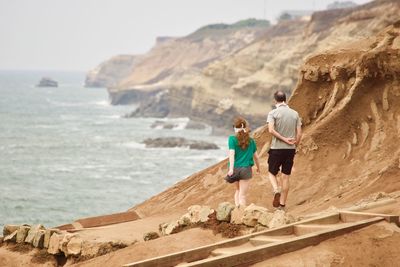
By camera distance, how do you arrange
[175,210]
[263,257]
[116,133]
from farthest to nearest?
[116,133] → [175,210] → [263,257]

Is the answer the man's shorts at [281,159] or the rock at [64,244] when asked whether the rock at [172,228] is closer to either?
the rock at [64,244]

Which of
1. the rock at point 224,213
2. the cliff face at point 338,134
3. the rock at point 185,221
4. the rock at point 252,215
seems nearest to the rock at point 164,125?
the cliff face at point 338,134

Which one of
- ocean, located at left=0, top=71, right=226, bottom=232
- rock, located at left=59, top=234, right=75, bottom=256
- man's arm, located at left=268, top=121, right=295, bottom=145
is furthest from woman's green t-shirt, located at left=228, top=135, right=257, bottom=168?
ocean, located at left=0, top=71, right=226, bottom=232

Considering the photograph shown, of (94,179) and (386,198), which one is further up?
(386,198)

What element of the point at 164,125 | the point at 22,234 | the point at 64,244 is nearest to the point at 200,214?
the point at 64,244

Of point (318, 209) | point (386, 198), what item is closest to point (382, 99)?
point (318, 209)

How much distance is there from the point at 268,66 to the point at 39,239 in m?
74.8

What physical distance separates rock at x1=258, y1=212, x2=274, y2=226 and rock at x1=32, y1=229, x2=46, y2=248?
155 inches

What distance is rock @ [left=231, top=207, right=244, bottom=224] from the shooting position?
11877mm

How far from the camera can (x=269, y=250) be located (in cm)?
995

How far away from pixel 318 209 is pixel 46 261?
4.69 metres

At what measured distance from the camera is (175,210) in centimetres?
1775

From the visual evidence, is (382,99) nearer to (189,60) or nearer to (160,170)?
(160,170)

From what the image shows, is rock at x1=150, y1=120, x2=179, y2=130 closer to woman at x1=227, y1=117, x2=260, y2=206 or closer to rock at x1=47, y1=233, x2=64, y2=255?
rock at x1=47, y1=233, x2=64, y2=255
